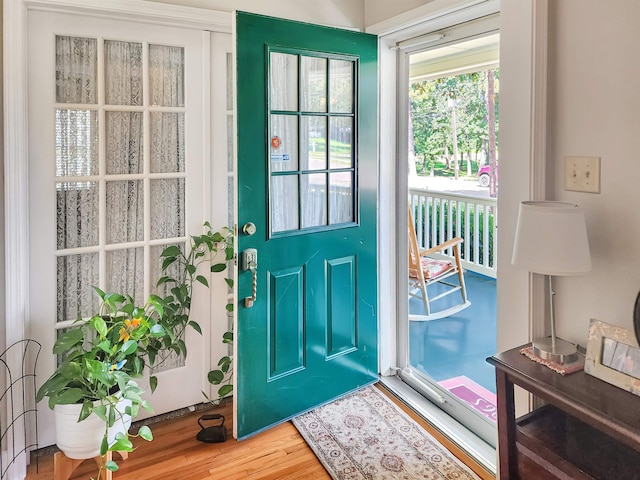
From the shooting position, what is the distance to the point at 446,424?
2.35 metres

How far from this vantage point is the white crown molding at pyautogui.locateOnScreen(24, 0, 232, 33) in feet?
6.42

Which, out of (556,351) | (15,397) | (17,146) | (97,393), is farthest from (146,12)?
(556,351)

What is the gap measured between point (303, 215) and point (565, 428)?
1441 millimetres

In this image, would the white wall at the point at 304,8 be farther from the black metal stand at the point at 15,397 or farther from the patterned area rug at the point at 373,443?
the patterned area rug at the point at 373,443

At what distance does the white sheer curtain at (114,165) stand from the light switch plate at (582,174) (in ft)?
5.64

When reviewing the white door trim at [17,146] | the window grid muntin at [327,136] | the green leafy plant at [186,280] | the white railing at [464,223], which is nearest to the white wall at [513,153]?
the window grid muntin at [327,136]

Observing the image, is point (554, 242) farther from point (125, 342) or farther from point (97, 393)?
point (97, 393)

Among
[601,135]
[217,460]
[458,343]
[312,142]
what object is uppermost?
[312,142]

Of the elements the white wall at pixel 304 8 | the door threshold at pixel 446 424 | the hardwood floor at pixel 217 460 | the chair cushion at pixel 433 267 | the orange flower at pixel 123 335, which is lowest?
the hardwood floor at pixel 217 460

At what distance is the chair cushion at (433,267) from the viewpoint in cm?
373

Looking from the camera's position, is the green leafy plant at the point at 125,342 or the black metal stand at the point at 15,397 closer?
the green leafy plant at the point at 125,342

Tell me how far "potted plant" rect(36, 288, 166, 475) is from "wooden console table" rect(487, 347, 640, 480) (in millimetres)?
1318

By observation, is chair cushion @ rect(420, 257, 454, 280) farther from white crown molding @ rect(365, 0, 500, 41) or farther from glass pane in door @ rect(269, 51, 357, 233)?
white crown molding @ rect(365, 0, 500, 41)

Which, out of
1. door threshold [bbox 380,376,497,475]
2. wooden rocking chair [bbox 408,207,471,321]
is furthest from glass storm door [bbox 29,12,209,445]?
wooden rocking chair [bbox 408,207,471,321]
